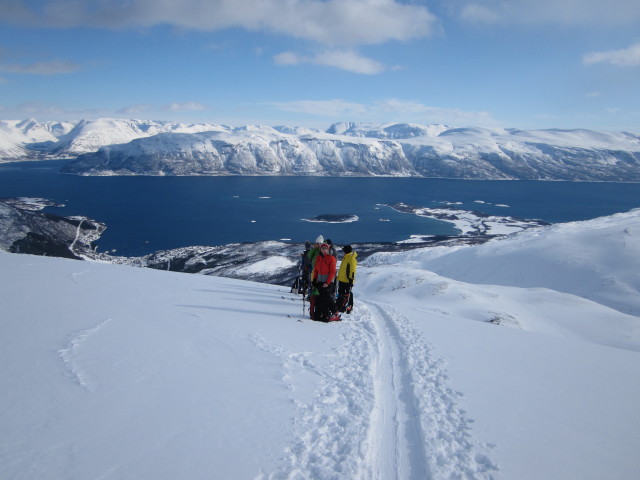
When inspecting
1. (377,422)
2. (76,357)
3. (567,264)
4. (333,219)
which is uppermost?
(76,357)

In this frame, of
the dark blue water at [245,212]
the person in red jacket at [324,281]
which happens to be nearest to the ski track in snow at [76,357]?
the person in red jacket at [324,281]

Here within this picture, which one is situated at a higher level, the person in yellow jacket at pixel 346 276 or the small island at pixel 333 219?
the person in yellow jacket at pixel 346 276

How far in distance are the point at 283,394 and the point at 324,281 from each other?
554 cm

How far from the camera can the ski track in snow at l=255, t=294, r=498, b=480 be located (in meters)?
4.80

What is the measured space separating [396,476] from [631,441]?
4019 millimetres

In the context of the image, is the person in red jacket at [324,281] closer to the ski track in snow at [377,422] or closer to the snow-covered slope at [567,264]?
the ski track in snow at [377,422]

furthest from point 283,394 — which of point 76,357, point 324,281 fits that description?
point 324,281

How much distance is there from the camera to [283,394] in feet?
20.6

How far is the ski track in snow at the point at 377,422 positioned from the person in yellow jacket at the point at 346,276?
12.2 ft

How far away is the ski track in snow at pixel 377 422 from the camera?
480 centimetres

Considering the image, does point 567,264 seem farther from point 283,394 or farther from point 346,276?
point 283,394

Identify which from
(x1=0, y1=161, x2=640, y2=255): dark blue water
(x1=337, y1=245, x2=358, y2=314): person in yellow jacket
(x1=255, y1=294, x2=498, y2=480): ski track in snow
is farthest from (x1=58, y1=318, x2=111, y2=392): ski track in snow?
(x1=0, y1=161, x2=640, y2=255): dark blue water

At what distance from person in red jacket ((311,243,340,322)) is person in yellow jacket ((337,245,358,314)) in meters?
1.11

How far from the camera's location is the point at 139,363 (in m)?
6.72
